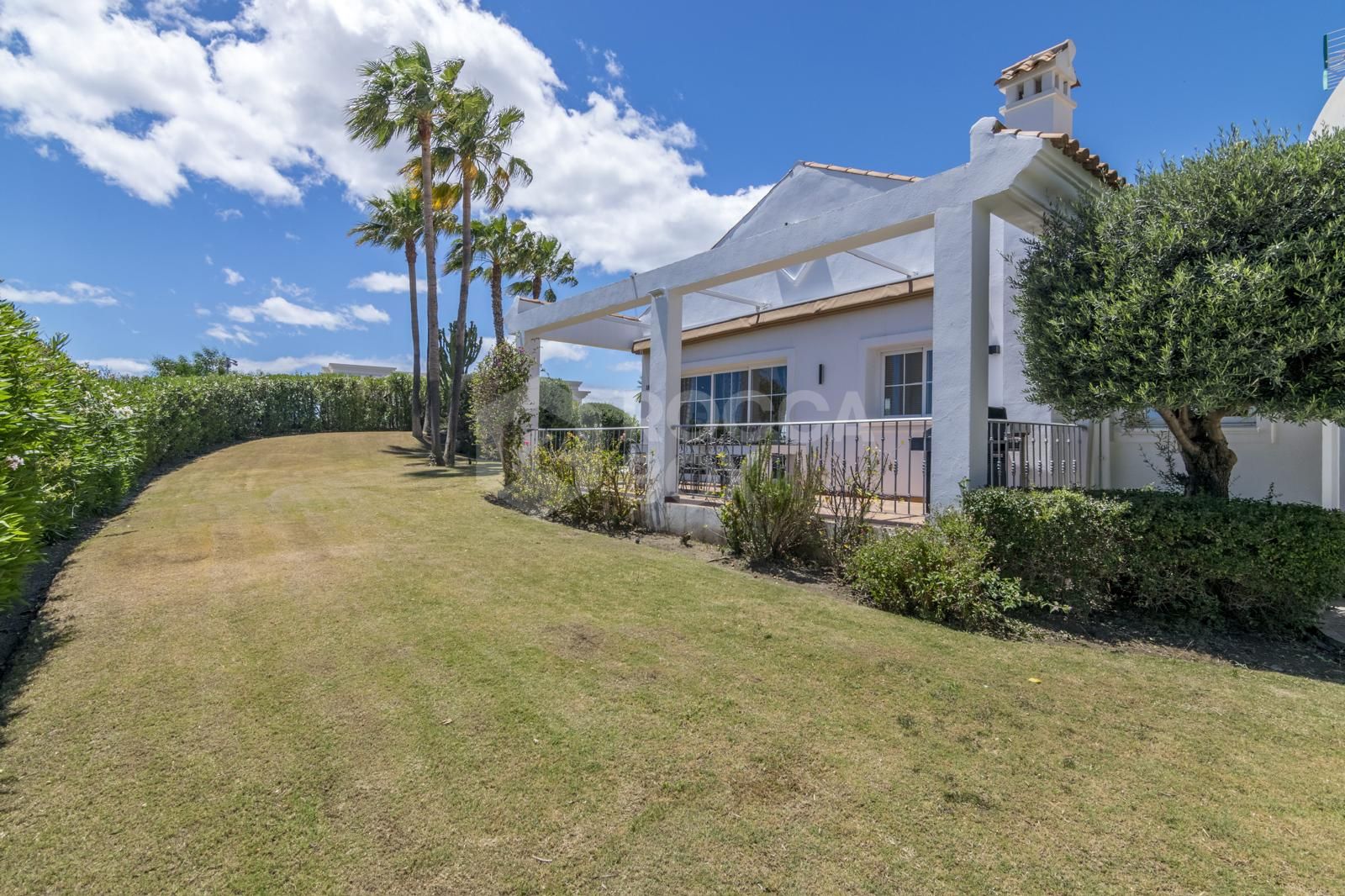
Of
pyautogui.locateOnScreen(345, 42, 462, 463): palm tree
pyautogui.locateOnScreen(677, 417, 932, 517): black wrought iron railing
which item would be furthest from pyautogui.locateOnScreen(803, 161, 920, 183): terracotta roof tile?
pyautogui.locateOnScreen(345, 42, 462, 463): palm tree

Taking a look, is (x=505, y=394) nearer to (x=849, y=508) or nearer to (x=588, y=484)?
(x=588, y=484)

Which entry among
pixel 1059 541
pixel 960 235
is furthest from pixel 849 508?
pixel 960 235

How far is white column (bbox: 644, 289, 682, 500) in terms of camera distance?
341 inches

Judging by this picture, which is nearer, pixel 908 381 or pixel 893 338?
pixel 893 338

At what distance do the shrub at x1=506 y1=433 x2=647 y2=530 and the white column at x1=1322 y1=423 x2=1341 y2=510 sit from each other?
294 inches

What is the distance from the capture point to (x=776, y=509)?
6504mm

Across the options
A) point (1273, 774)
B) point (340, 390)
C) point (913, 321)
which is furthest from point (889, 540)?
point (340, 390)

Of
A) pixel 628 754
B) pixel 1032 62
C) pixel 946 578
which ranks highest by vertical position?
pixel 1032 62

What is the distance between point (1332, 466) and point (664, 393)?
7.13 m

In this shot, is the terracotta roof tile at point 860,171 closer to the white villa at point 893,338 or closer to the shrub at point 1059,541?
the white villa at point 893,338

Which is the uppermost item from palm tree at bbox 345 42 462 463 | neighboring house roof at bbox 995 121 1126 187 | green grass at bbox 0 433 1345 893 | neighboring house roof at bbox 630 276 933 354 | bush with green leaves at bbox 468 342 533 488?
palm tree at bbox 345 42 462 463

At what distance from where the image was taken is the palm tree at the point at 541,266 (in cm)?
2272

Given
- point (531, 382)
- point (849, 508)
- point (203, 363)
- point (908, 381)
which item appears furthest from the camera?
point (203, 363)

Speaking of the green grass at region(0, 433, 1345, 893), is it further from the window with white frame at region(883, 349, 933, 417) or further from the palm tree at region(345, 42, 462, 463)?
the palm tree at region(345, 42, 462, 463)
